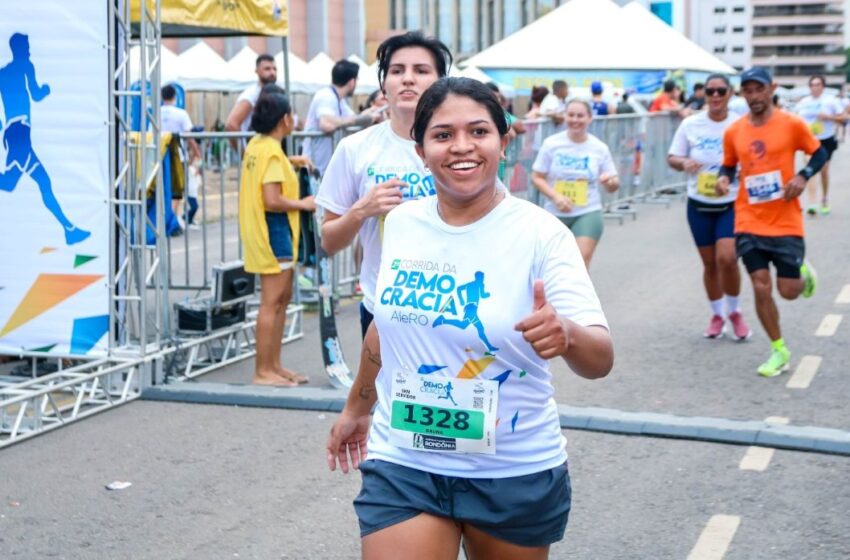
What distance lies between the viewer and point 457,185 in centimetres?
341

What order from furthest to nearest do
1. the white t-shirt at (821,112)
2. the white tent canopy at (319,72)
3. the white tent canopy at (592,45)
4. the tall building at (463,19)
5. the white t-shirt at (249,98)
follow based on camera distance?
the tall building at (463,19) → the white tent canopy at (319,72) → the white tent canopy at (592,45) → the white t-shirt at (821,112) → the white t-shirt at (249,98)

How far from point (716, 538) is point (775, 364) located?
3.47 metres

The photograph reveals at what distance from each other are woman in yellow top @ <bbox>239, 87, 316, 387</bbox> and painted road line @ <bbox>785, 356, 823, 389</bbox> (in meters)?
3.13

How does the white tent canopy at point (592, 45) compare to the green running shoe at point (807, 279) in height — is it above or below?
above

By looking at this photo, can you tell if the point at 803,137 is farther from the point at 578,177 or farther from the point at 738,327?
the point at 578,177

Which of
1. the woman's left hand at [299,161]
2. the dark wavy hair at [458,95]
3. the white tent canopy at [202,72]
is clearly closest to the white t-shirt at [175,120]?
the woman's left hand at [299,161]

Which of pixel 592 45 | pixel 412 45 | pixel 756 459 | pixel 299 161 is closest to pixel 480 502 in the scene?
pixel 412 45

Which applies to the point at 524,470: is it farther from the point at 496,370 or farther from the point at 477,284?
the point at 477,284

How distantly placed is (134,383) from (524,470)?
5.64 m

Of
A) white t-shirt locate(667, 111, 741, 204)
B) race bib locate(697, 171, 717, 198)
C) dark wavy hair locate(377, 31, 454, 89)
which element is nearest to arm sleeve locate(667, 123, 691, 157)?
white t-shirt locate(667, 111, 741, 204)

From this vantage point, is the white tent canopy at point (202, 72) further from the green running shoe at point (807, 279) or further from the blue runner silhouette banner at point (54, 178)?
the green running shoe at point (807, 279)

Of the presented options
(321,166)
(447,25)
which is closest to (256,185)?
(321,166)

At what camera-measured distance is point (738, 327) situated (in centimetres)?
1016

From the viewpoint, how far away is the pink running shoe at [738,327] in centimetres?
1015
